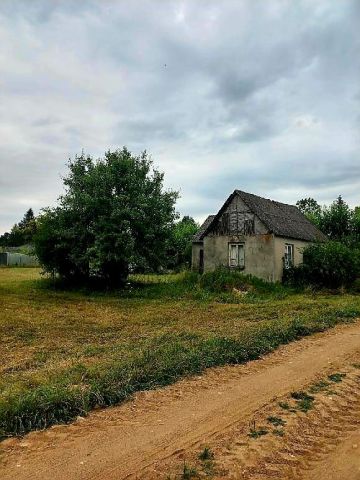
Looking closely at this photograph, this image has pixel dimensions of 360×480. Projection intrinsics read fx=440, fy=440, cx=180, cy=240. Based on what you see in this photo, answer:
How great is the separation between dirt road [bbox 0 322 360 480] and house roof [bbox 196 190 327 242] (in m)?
18.4

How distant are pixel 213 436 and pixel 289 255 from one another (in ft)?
72.3

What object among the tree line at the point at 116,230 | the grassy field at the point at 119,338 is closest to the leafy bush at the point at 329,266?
the tree line at the point at 116,230

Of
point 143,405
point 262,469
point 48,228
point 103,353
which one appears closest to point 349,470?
point 262,469

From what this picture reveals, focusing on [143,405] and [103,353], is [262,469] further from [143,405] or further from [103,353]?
[103,353]

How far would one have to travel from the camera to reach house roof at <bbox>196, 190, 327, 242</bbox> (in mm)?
25375

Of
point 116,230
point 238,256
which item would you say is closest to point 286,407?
point 116,230

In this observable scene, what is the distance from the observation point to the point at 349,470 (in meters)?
4.34

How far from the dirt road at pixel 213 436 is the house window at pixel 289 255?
18535mm

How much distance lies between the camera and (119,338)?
11.0 m

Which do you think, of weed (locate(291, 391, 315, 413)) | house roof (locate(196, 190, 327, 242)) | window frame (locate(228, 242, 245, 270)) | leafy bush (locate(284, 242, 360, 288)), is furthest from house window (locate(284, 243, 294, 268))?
weed (locate(291, 391, 315, 413))

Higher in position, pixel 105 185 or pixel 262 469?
pixel 105 185

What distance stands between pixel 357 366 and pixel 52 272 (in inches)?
763

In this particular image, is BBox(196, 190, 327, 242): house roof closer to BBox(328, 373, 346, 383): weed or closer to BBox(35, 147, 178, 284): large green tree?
BBox(35, 147, 178, 284): large green tree

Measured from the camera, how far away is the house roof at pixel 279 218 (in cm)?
2538
